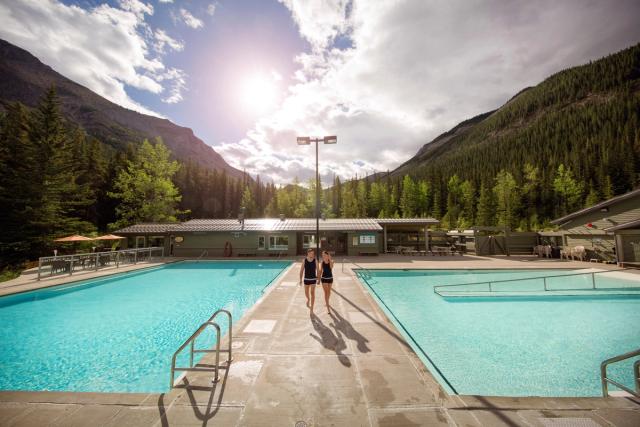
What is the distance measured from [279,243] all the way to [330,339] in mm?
19618

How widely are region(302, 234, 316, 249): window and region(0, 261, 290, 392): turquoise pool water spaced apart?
10.8m

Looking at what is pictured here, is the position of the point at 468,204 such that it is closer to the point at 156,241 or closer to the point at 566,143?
the point at 566,143

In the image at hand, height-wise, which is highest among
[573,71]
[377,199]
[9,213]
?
[573,71]

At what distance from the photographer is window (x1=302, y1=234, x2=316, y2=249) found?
25438 mm

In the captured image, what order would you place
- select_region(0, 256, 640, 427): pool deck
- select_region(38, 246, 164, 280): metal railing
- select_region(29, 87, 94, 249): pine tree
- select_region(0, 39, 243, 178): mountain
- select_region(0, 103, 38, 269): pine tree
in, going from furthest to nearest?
1. select_region(0, 39, 243, 178): mountain
2. select_region(29, 87, 94, 249): pine tree
3. select_region(0, 103, 38, 269): pine tree
4. select_region(38, 246, 164, 280): metal railing
5. select_region(0, 256, 640, 427): pool deck

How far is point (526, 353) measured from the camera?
613 centimetres

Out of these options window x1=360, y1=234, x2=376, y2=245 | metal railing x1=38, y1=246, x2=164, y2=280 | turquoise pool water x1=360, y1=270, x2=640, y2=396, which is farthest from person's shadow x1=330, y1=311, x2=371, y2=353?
window x1=360, y1=234, x2=376, y2=245

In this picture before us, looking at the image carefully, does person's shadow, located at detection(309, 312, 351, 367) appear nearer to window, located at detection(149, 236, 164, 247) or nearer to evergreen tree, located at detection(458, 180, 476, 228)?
window, located at detection(149, 236, 164, 247)

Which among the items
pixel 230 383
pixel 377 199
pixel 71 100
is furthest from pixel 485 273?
pixel 71 100

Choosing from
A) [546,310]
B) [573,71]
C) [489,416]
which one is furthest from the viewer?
[573,71]

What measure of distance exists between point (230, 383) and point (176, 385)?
806 millimetres

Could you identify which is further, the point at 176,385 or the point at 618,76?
the point at 618,76

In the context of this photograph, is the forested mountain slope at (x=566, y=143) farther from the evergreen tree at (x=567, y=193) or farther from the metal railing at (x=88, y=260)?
the metal railing at (x=88, y=260)

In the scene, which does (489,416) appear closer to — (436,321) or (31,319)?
(436,321)
